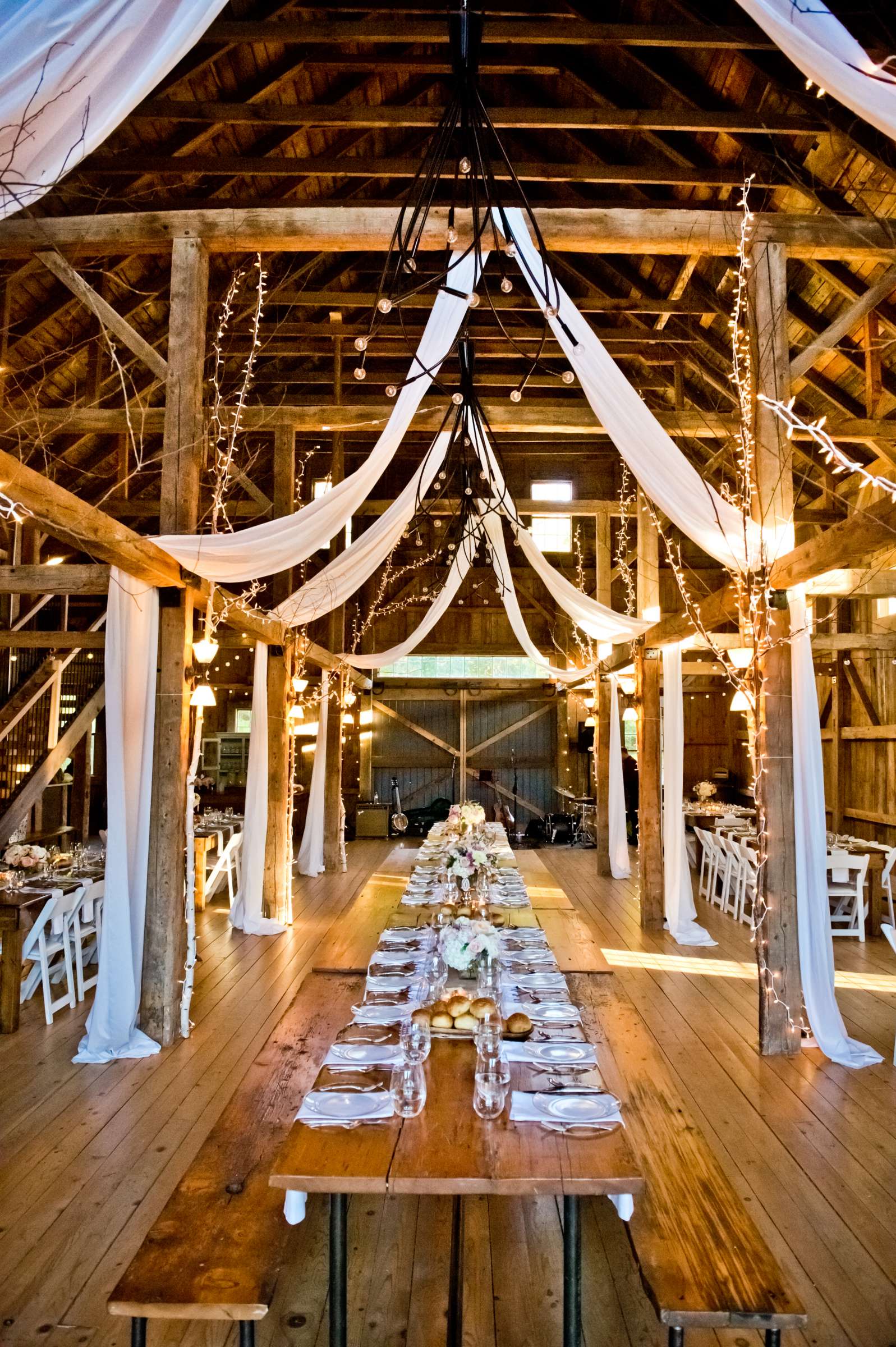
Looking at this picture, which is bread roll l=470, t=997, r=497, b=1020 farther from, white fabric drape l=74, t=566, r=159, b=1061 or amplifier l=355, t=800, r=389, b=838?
amplifier l=355, t=800, r=389, b=838

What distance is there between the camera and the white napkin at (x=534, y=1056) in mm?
2738

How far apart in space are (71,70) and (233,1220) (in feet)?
10.8

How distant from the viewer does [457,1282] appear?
280 cm

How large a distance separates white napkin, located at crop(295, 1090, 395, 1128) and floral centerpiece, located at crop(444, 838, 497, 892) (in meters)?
2.62

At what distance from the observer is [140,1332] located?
221 cm

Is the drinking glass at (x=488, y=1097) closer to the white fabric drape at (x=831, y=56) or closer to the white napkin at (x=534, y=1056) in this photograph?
the white napkin at (x=534, y=1056)

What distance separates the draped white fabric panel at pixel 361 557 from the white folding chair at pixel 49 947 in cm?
295

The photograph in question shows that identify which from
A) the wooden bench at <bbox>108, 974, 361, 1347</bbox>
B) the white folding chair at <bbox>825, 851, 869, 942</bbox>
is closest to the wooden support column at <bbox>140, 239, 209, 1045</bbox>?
the wooden bench at <bbox>108, 974, 361, 1347</bbox>

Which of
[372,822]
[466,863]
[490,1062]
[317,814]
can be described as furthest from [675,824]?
[372,822]

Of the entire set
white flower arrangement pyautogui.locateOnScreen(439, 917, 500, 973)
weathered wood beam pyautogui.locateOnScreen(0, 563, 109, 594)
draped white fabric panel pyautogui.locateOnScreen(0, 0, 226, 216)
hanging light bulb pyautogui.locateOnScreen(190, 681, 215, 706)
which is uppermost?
draped white fabric panel pyautogui.locateOnScreen(0, 0, 226, 216)

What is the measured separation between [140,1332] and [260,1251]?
0.36 m

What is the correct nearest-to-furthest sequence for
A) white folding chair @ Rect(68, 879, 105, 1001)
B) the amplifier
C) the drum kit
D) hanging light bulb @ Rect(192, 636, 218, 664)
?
hanging light bulb @ Rect(192, 636, 218, 664), white folding chair @ Rect(68, 879, 105, 1001), the drum kit, the amplifier

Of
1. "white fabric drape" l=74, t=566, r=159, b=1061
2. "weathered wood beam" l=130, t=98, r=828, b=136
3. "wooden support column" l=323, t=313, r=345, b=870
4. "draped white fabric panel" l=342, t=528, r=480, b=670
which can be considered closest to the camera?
"white fabric drape" l=74, t=566, r=159, b=1061

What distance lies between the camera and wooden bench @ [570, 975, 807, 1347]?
6.45ft
